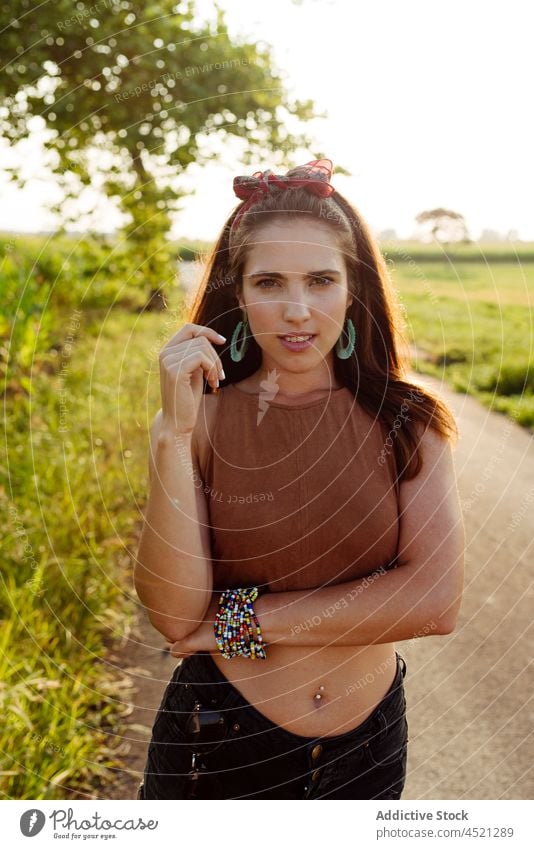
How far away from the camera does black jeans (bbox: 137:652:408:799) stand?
1.60 meters

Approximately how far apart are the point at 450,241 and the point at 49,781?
2.09 m

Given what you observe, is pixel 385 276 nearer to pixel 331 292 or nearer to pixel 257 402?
pixel 331 292

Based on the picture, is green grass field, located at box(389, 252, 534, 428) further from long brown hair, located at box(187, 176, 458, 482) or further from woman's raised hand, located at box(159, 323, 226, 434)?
woman's raised hand, located at box(159, 323, 226, 434)

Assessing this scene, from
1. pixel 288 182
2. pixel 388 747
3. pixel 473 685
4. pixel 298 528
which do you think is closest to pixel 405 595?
pixel 298 528

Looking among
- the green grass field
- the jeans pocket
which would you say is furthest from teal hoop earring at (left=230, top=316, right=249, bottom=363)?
the green grass field

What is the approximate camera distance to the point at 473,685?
3.44m

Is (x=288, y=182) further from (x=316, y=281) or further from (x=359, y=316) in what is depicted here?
(x=359, y=316)

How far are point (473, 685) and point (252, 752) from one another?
2.10m

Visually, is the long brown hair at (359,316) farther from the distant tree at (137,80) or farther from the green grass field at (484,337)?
the green grass field at (484,337)

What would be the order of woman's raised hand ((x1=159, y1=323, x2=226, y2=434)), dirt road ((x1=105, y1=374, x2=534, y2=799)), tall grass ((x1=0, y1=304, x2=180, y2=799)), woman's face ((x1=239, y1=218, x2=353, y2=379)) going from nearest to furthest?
woman's raised hand ((x1=159, y1=323, x2=226, y2=434)) → woman's face ((x1=239, y1=218, x2=353, y2=379)) → tall grass ((x1=0, y1=304, x2=180, y2=799)) → dirt road ((x1=105, y1=374, x2=534, y2=799))

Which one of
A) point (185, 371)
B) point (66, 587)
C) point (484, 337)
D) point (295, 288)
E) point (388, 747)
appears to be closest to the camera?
point (185, 371)

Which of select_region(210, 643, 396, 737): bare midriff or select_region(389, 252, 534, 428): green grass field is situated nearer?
select_region(210, 643, 396, 737): bare midriff
